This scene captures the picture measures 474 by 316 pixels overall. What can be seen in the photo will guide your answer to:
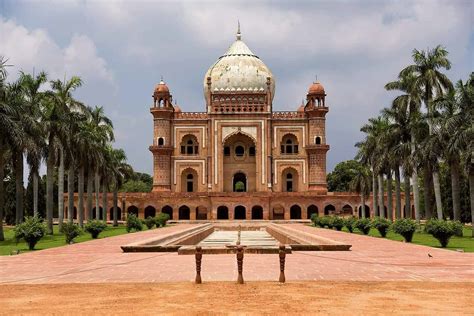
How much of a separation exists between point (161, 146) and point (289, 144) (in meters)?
12.1

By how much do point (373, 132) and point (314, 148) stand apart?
462 inches

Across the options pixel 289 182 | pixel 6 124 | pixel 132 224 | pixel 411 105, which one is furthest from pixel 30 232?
pixel 289 182

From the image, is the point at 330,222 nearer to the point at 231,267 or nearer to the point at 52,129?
the point at 52,129

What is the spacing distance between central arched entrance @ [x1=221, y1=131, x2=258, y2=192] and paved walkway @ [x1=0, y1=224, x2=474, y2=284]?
37.4m

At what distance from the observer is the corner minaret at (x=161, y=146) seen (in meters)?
51.8

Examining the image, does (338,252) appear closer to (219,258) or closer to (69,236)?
(219,258)

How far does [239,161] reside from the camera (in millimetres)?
54094

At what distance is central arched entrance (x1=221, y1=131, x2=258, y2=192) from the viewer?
53.7m

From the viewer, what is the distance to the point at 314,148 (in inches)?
2035

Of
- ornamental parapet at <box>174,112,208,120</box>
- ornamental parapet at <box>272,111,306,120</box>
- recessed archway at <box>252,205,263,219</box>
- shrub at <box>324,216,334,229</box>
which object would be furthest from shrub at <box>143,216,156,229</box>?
ornamental parapet at <box>272,111,306,120</box>

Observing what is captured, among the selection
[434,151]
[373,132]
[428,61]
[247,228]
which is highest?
[428,61]

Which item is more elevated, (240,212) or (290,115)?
(290,115)

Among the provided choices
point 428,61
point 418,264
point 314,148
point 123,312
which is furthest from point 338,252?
point 314,148

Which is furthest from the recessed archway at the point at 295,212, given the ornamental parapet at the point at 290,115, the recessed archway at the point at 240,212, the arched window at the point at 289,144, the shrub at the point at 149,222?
the shrub at the point at 149,222
